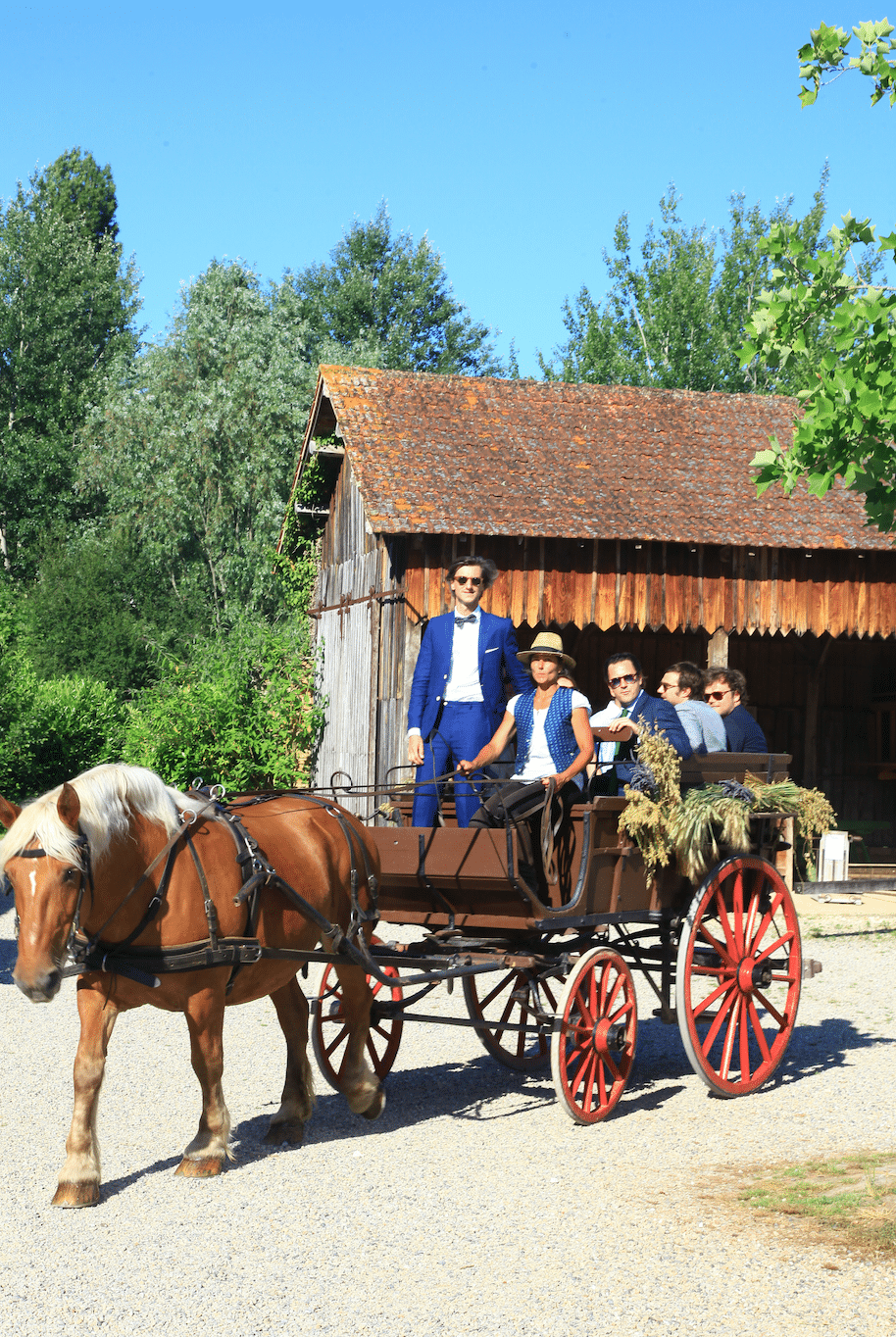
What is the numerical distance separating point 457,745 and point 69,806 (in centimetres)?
269

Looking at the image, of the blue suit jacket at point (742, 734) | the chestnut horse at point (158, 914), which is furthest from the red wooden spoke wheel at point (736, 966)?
the chestnut horse at point (158, 914)

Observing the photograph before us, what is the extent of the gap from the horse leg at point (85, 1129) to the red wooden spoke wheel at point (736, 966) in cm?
285

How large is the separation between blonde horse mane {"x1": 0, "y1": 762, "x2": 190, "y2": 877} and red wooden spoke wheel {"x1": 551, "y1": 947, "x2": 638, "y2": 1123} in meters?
2.04

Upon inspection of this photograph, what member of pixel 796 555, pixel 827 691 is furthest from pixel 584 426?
pixel 827 691

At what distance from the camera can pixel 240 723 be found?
19328 mm

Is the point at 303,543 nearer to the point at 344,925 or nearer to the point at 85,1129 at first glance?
the point at 344,925

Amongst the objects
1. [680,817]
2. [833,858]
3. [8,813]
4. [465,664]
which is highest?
[465,664]

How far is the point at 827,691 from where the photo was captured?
21.1 meters

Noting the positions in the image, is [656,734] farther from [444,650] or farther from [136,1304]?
[136,1304]

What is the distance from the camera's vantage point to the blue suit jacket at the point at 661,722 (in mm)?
6836

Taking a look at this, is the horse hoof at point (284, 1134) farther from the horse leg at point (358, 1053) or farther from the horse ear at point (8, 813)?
the horse ear at point (8, 813)

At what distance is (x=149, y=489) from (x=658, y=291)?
55.5 feet

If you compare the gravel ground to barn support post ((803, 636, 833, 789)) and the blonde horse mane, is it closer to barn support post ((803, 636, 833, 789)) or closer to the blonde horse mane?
the blonde horse mane

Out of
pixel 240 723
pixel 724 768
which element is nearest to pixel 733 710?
pixel 724 768
